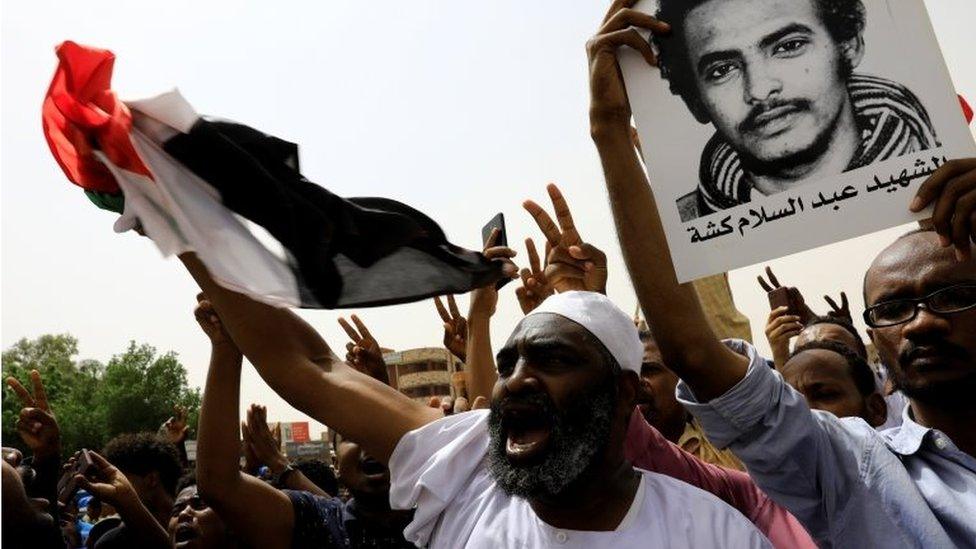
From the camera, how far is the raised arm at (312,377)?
264 centimetres

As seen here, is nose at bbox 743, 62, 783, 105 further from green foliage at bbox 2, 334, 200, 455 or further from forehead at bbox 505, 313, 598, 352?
green foliage at bbox 2, 334, 200, 455

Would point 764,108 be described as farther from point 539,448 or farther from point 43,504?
point 43,504

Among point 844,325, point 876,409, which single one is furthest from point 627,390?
point 844,325

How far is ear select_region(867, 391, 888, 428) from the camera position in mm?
3998

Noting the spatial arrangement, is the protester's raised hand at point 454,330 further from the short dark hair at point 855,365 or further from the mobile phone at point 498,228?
the short dark hair at point 855,365

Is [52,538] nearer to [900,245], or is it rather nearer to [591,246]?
[591,246]

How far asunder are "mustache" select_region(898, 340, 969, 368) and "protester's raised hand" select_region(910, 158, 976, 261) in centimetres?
35

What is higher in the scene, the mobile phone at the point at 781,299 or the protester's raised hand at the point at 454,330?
the protester's raised hand at the point at 454,330

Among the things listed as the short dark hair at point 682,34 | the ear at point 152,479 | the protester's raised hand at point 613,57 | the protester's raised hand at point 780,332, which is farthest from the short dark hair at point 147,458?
the short dark hair at point 682,34

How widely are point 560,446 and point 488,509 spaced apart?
30cm

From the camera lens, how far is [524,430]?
8.18ft

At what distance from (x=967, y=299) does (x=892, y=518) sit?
65 centimetres

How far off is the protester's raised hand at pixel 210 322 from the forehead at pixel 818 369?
8.45 ft

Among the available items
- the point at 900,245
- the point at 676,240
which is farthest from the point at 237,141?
the point at 900,245
